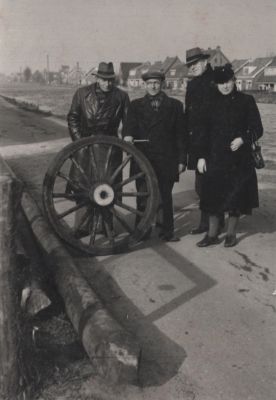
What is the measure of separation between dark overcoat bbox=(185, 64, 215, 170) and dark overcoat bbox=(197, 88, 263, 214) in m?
0.08

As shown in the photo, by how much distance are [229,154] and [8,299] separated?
3413 millimetres

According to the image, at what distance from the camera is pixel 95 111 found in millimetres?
5883

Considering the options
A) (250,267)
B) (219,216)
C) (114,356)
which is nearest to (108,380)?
(114,356)

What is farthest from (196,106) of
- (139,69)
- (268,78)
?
(139,69)

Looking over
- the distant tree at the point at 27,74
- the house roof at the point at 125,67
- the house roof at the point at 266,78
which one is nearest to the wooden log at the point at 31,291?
the house roof at the point at 266,78

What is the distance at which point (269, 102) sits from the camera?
4619 cm

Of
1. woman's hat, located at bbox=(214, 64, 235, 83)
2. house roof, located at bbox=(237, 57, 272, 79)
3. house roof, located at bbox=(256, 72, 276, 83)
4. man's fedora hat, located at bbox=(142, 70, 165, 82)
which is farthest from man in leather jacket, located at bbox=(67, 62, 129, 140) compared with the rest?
house roof, located at bbox=(237, 57, 272, 79)

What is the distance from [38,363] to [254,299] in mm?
2062

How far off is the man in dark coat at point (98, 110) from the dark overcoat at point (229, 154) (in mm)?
1039

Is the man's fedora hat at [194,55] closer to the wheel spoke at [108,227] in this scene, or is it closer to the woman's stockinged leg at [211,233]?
the woman's stockinged leg at [211,233]

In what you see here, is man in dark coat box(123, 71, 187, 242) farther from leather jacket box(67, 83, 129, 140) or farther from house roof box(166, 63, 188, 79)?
house roof box(166, 63, 188, 79)

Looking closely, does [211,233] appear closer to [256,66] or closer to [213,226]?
[213,226]

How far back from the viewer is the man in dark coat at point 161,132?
5.74m

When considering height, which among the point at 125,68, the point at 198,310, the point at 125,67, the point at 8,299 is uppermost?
the point at 125,67
